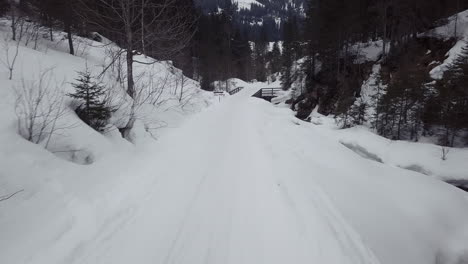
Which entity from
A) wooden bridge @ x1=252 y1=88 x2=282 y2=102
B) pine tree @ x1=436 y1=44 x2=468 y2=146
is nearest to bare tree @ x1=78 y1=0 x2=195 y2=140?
pine tree @ x1=436 y1=44 x2=468 y2=146

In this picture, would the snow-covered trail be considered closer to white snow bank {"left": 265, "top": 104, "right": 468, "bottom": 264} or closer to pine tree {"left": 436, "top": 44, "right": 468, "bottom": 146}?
white snow bank {"left": 265, "top": 104, "right": 468, "bottom": 264}

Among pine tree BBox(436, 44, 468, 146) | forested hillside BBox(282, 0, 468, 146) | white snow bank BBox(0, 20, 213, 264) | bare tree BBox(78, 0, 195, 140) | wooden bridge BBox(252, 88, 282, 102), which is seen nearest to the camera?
white snow bank BBox(0, 20, 213, 264)

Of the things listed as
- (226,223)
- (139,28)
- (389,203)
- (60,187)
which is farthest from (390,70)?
(60,187)

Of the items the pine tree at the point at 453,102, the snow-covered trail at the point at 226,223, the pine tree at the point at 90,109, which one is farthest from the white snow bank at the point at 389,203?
the pine tree at the point at 453,102

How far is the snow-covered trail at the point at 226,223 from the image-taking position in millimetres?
2965

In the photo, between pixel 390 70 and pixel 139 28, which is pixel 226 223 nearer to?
pixel 139 28

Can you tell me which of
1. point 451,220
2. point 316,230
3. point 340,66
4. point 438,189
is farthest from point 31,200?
point 340,66

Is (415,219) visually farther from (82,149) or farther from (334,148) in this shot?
(82,149)

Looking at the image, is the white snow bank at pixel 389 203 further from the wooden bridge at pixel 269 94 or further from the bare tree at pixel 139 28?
the wooden bridge at pixel 269 94

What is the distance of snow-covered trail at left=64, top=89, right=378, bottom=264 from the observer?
2965mm

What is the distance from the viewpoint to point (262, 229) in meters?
3.49

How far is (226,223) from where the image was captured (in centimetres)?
361

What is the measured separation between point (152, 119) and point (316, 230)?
7614 mm

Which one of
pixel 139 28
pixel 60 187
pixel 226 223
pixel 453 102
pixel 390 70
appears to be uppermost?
pixel 390 70
